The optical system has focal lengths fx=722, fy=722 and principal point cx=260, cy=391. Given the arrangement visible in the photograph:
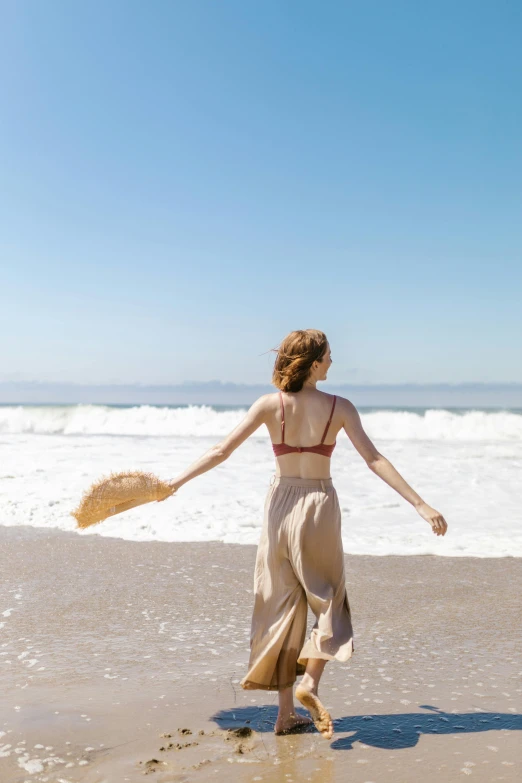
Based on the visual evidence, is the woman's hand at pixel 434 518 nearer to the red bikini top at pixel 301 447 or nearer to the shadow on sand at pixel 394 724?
the red bikini top at pixel 301 447

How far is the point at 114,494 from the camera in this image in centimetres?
403

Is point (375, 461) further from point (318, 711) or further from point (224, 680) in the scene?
→ point (224, 680)

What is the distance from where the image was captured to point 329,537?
3768 millimetres

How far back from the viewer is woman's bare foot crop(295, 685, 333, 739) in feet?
11.4

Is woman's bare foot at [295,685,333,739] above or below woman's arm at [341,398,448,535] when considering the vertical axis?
below

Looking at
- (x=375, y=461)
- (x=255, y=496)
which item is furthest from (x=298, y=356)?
(x=255, y=496)

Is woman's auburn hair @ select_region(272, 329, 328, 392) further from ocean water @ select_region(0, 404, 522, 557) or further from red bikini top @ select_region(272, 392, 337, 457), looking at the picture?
ocean water @ select_region(0, 404, 522, 557)

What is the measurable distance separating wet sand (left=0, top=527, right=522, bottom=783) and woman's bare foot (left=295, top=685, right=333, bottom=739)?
0.12m

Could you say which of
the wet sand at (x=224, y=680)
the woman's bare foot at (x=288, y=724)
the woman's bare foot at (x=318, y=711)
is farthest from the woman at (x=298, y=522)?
the wet sand at (x=224, y=680)

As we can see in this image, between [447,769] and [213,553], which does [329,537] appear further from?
[213,553]

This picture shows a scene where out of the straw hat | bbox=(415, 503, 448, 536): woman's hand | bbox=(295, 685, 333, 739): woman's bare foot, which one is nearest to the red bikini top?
bbox=(415, 503, 448, 536): woman's hand

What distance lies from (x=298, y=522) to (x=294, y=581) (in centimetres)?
33

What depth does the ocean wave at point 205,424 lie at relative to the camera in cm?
3406

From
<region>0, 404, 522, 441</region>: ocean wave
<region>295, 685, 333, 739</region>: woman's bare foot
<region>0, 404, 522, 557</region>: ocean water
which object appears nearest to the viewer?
<region>295, 685, 333, 739</region>: woman's bare foot
